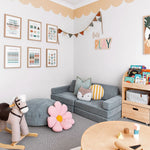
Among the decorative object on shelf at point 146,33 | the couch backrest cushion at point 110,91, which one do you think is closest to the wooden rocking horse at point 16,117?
the couch backrest cushion at point 110,91

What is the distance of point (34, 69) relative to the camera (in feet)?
10.6

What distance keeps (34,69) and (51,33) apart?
1.05m

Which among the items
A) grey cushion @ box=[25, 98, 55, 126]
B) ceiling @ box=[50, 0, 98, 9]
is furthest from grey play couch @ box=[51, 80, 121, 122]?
ceiling @ box=[50, 0, 98, 9]

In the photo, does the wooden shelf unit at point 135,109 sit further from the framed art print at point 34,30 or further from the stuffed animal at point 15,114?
the framed art print at point 34,30

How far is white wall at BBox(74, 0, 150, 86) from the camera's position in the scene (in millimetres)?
2740

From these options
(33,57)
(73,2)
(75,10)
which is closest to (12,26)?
(33,57)

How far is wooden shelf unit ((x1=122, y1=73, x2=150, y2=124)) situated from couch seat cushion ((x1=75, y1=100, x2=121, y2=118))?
16 centimetres

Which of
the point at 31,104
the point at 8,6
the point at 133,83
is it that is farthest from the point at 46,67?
the point at 133,83

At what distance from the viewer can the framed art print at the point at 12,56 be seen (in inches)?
109

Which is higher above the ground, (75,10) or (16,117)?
(75,10)

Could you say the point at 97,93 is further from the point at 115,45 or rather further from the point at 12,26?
the point at 12,26

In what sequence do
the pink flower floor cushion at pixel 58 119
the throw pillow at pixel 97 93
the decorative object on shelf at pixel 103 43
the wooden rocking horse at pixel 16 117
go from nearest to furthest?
the wooden rocking horse at pixel 16 117, the pink flower floor cushion at pixel 58 119, the throw pillow at pixel 97 93, the decorative object on shelf at pixel 103 43

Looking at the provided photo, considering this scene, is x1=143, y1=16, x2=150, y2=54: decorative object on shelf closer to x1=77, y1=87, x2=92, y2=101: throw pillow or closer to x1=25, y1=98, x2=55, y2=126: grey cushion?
x1=77, y1=87, x2=92, y2=101: throw pillow

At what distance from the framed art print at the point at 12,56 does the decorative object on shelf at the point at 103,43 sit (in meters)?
1.87
